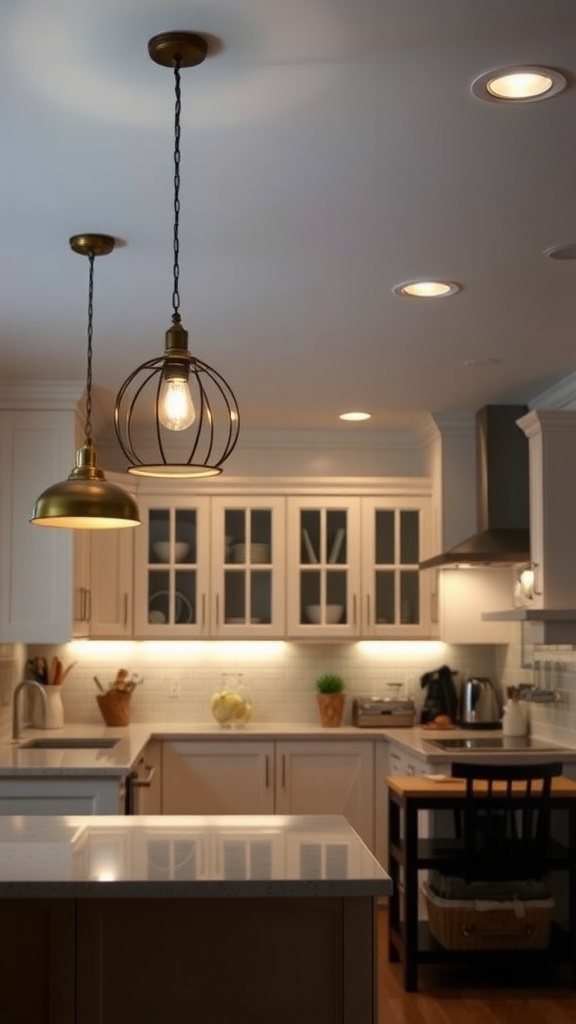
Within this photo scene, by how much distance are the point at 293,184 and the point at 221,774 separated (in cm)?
415

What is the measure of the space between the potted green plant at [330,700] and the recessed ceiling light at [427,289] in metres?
3.23

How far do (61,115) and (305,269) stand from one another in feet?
4.61

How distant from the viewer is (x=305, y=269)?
4164 mm

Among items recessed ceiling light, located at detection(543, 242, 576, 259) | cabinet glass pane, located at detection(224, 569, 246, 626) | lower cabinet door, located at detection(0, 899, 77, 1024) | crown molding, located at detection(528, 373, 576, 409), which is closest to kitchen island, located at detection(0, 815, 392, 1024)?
lower cabinet door, located at detection(0, 899, 77, 1024)

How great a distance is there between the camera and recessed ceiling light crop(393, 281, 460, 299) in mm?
4305

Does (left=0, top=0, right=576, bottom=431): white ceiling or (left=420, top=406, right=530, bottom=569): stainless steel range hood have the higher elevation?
(left=0, top=0, right=576, bottom=431): white ceiling

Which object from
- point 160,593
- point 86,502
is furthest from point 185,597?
point 86,502

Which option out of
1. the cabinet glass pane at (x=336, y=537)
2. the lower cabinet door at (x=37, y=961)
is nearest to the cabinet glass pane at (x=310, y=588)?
the cabinet glass pane at (x=336, y=537)

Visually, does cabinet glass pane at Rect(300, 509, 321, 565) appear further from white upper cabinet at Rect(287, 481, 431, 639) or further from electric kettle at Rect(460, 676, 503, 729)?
electric kettle at Rect(460, 676, 503, 729)

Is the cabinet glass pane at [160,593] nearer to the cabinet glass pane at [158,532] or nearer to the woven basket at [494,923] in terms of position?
the cabinet glass pane at [158,532]

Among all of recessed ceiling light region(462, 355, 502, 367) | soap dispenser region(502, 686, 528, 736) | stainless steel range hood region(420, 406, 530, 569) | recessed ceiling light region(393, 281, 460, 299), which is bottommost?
soap dispenser region(502, 686, 528, 736)

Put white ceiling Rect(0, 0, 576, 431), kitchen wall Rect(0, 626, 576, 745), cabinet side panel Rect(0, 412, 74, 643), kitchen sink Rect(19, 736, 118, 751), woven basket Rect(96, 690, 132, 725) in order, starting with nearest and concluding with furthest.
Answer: white ceiling Rect(0, 0, 576, 431) < cabinet side panel Rect(0, 412, 74, 643) < kitchen sink Rect(19, 736, 118, 751) < woven basket Rect(96, 690, 132, 725) < kitchen wall Rect(0, 626, 576, 745)

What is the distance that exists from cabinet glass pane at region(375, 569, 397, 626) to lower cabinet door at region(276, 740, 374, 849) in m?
0.75

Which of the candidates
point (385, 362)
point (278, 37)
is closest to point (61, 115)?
point (278, 37)
